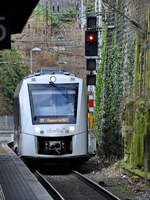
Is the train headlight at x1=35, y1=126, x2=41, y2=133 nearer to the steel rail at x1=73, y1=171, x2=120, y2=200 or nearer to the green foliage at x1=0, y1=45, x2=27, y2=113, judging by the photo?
the steel rail at x1=73, y1=171, x2=120, y2=200

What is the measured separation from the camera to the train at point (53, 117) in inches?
738

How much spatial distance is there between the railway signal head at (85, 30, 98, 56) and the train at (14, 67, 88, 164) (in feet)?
4.27

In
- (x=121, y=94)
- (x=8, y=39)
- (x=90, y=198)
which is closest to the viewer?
(x=8, y=39)

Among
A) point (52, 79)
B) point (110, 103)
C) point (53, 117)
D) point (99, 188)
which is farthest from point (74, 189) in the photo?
point (110, 103)

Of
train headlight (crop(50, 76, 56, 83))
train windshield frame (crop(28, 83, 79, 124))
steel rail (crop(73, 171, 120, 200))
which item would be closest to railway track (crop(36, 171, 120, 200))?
steel rail (crop(73, 171, 120, 200))

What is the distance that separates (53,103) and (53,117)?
0.49 m

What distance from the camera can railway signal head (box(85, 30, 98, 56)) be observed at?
66.9 ft

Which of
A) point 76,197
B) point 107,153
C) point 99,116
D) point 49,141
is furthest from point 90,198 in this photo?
point 99,116

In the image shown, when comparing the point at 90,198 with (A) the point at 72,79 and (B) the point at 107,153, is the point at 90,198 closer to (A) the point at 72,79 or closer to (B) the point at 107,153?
(A) the point at 72,79

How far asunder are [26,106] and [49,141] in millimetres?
1357

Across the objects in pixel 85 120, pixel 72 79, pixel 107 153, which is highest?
pixel 72 79

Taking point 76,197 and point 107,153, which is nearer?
point 76,197

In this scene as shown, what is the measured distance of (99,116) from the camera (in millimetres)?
25125

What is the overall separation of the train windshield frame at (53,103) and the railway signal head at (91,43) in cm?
159
